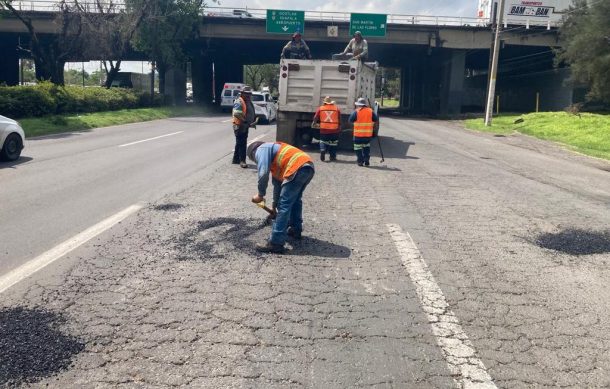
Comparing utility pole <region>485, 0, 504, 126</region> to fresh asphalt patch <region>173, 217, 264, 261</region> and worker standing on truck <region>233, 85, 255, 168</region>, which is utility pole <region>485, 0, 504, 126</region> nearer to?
worker standing on truck <region>233, 85, 255, 168</region>

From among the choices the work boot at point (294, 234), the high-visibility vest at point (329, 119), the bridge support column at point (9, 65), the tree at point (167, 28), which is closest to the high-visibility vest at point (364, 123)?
the high-visibility vest at point (329, 119)

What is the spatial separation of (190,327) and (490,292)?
→ 2.68 metres

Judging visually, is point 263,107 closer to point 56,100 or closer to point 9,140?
point 56,100

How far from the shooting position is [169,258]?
5.79 metres

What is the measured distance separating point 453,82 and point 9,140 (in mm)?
38695

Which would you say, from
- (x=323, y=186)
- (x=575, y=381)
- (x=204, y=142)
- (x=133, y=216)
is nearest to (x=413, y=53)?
(x=204, y=142)

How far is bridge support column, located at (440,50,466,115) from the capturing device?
148 feet

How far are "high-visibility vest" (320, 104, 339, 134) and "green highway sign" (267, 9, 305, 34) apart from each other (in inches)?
1100

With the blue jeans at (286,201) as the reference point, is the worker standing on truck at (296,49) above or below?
above

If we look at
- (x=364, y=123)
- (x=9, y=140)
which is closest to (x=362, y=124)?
(x=364, y=123)

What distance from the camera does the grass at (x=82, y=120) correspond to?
2124 centimetres

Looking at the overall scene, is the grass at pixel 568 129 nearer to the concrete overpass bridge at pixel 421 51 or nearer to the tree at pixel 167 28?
the concrete overpass bridge at pixel 421 51

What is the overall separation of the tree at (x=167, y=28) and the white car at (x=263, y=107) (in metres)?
13.6

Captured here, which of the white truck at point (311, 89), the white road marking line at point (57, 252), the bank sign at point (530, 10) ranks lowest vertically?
the white road marking line at point (57, 252)
